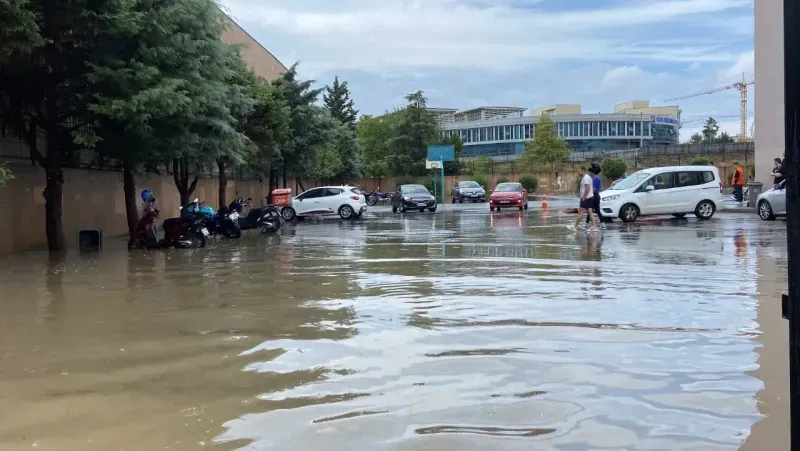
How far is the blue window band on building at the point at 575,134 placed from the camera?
440ft

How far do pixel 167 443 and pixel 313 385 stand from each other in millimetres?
1328

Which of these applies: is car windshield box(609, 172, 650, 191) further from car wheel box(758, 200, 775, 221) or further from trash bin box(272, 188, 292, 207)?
trash bin box(272, 188, 292, 207)

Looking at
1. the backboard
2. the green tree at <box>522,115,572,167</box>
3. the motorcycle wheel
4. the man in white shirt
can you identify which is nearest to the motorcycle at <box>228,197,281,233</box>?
the motorcycle wheel

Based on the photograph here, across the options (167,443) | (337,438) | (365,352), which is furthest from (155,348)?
(337,438)

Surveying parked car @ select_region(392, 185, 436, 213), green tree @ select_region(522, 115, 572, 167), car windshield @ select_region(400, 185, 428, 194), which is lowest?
parked car @ select_region(392, 185, 436, 213)

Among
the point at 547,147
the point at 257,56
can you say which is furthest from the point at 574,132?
the point at 257,56

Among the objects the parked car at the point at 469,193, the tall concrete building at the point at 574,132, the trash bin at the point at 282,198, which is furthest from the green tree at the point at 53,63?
the tall concrete building at the point at 574,132

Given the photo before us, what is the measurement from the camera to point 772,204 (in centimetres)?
2144

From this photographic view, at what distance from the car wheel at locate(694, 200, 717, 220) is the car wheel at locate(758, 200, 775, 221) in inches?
59.7

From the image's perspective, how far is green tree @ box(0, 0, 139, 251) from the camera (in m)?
12.1

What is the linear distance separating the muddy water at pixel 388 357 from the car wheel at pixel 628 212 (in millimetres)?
10811

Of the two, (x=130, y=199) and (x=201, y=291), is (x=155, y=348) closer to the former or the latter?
(x=201, y=291)

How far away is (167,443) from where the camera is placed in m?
4.23

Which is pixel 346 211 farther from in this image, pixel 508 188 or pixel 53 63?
pixel 53 63
